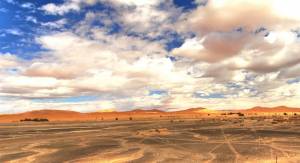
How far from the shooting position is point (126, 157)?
18219mm

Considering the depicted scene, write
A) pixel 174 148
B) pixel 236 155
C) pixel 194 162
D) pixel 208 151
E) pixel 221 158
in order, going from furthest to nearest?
pixel 174 148 → pixel 208 151 → pixel 236 155 → pixel 221 158 → pixel 194 162

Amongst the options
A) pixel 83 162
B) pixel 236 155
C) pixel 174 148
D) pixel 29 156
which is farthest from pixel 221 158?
pixel 29 156

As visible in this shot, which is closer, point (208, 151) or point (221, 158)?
point (221, 158)

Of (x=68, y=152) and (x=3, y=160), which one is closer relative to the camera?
(x=3, y=160)

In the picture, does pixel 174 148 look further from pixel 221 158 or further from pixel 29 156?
pixel 29 156

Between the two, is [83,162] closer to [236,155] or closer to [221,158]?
[221,158]

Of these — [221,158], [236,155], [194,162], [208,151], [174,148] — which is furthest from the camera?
[174,148]

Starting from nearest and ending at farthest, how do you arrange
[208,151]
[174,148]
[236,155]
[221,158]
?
[221,158] < [236,155] < [208,151] < [174,148]

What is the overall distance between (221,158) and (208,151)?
302 cm

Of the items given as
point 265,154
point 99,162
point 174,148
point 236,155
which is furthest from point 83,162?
point 265,154

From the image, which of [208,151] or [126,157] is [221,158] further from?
[126,157]

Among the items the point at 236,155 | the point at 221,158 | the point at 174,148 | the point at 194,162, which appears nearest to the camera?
the point at 194,162

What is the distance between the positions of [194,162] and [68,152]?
8.74 meters

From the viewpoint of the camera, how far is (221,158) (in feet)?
56.9
